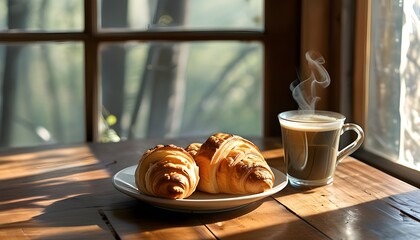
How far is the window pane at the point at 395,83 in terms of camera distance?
1.47 m

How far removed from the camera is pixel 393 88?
154 centimetres

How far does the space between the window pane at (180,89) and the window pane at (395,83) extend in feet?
1.02

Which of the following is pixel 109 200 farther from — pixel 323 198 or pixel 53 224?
pixel 323 198

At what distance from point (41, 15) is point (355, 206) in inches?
33.0

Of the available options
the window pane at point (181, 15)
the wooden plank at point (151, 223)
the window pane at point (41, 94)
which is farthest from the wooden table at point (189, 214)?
the window pane at point (181, 15)

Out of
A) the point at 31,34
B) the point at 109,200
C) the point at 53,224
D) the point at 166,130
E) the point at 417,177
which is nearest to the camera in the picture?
the point at 53,224

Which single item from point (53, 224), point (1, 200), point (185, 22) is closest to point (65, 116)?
point (185, 22)

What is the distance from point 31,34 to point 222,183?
0.70 m

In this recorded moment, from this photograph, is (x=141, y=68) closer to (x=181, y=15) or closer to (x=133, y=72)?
(x=133, y=72)

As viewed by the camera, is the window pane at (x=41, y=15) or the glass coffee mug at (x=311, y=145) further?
the window pane at (x=41, y=15)

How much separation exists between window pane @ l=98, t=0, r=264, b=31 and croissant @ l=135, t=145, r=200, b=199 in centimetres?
62

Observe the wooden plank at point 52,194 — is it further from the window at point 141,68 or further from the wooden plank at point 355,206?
the wooden plank at point 355,206

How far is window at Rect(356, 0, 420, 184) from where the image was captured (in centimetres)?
147

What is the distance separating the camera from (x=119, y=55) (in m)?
1.75
